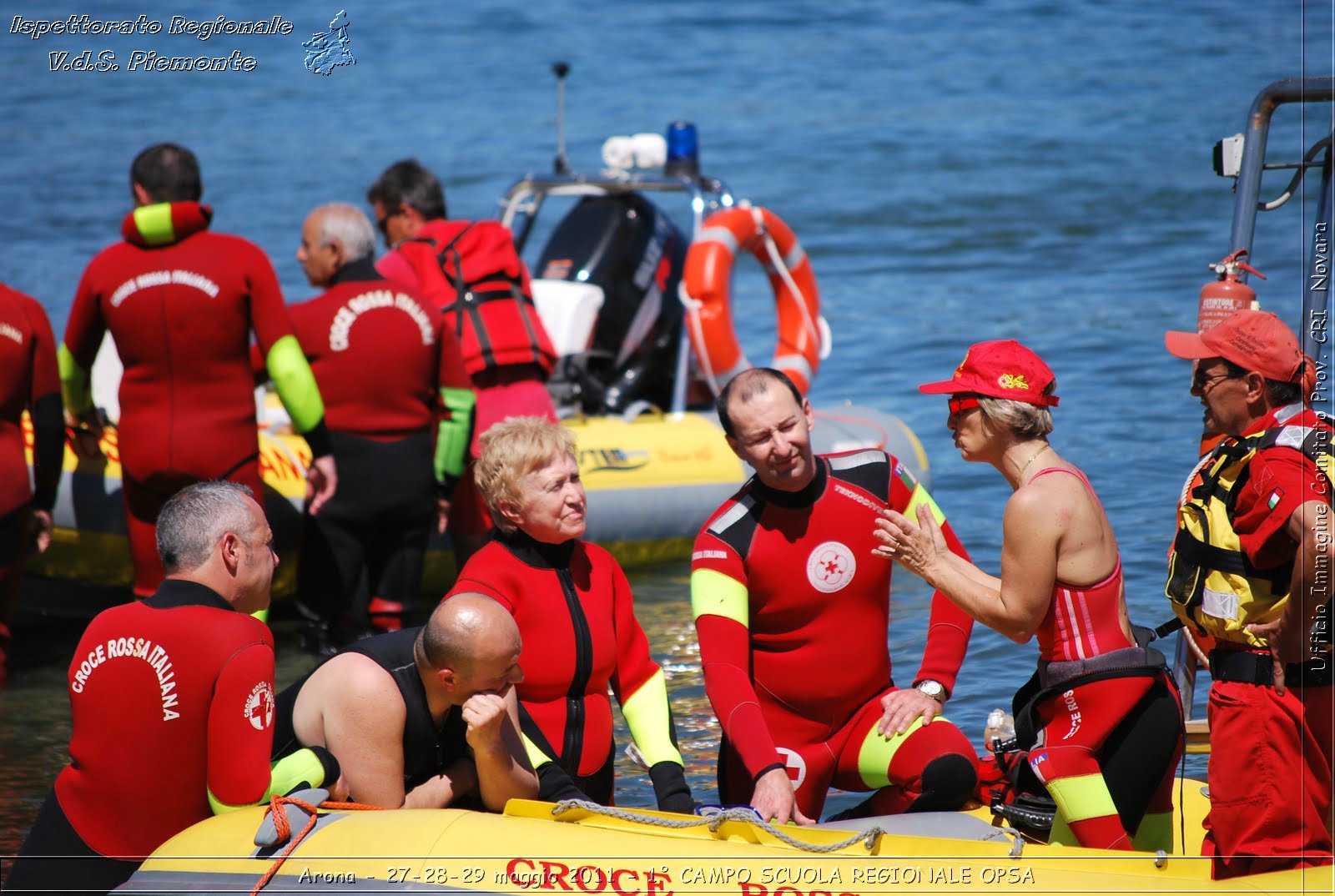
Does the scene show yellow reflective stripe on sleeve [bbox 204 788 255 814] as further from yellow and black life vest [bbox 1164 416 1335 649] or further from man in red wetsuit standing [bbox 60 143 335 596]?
man in red wetsuit standing [bbox 60 143 335 596]

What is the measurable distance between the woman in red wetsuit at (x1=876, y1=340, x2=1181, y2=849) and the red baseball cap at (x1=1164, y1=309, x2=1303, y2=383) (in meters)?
0.30

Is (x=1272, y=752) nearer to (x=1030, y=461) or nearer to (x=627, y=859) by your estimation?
(x=1030, y=461)

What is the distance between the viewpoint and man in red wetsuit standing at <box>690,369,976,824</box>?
3.09 meters

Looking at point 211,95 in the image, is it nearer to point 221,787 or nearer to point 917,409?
point 917,409

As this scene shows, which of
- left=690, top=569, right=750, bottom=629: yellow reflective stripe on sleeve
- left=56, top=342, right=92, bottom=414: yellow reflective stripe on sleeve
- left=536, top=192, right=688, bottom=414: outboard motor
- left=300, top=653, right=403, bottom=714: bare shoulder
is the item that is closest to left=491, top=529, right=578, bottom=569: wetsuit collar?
left=690, top=569, right=750, bottom=629: yellow reflective stripe on sleeve

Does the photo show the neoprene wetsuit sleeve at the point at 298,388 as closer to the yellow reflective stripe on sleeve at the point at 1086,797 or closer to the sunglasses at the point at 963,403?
the sunglasses at the point at 963,403

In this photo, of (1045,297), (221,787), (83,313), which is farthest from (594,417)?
(1045,297)

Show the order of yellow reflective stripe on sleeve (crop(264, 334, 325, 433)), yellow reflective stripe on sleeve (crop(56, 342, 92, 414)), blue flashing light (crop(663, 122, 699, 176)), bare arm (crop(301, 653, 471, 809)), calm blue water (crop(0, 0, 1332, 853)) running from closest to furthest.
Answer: bare arm (crop(301, 653, 471, 809)), yellow reflective stripe on sleeve (crop(264, 334, 325, 433)), yellow reflective stripe on sleeve (crop(56, 342, 92, 414)), blue flashing light (crop(663, 122, 699, 176)), calm blue water (crop(0, 0, 1332, 853))

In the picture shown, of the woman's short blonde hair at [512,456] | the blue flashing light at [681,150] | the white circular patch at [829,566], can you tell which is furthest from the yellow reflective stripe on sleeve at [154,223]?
the blue flashing light at [681,150]

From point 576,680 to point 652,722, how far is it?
19cm

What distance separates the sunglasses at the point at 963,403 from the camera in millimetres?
2795

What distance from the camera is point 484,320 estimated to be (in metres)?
5.44

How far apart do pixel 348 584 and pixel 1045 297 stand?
23.7 ft

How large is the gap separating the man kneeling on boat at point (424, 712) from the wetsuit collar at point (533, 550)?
287 millimetres
